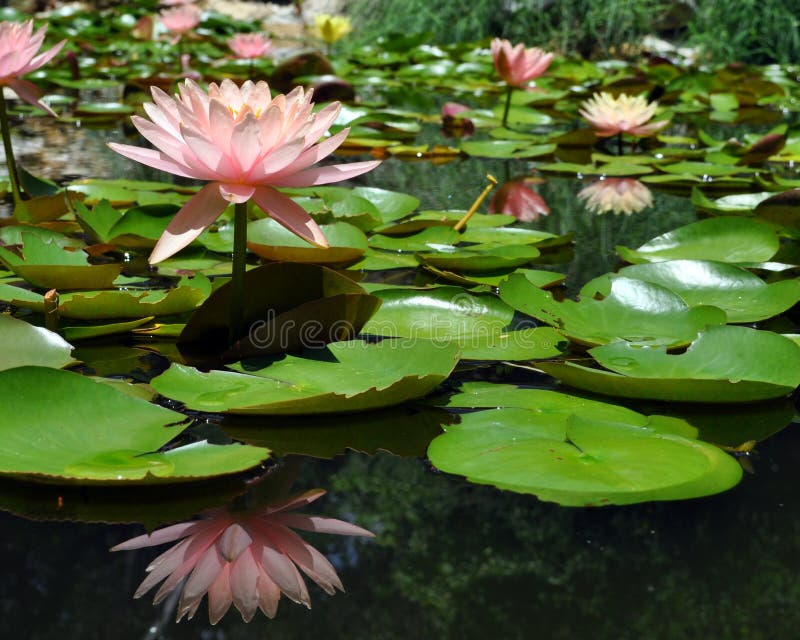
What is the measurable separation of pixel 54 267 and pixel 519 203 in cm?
123

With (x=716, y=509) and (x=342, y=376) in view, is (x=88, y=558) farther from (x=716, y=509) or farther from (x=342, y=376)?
(x=716, y=509)

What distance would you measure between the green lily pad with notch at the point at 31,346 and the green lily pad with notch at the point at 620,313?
59 centimetres

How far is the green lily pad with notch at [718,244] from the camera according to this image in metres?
1.61

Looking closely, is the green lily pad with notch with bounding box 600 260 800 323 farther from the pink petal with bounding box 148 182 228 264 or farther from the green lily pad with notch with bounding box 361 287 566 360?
the pink petal with bounding box 148 182 228 264

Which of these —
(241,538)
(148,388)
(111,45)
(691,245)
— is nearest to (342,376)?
(148,388)

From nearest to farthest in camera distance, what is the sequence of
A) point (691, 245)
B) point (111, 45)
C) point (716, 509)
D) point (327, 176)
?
1. point (716, 509)
2. point (327, 176)
3. point (691, 245)
4. point (111, 45)

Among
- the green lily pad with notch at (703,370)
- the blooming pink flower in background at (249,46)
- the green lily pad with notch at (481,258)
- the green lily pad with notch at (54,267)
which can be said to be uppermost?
the green lily pad with notch at (703,370)

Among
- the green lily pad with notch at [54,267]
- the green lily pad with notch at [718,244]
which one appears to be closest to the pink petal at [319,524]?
the green lily pad with notch at [54,267]

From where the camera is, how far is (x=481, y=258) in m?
1.49

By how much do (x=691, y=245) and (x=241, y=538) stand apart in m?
1.17

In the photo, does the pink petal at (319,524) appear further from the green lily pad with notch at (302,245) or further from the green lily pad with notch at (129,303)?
the green lily pad with notch at (302,245)

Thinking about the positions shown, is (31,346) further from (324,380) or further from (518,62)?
(518,62)

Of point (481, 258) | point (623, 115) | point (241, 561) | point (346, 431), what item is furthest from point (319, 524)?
point (623, 115)

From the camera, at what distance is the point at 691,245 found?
166 cm
